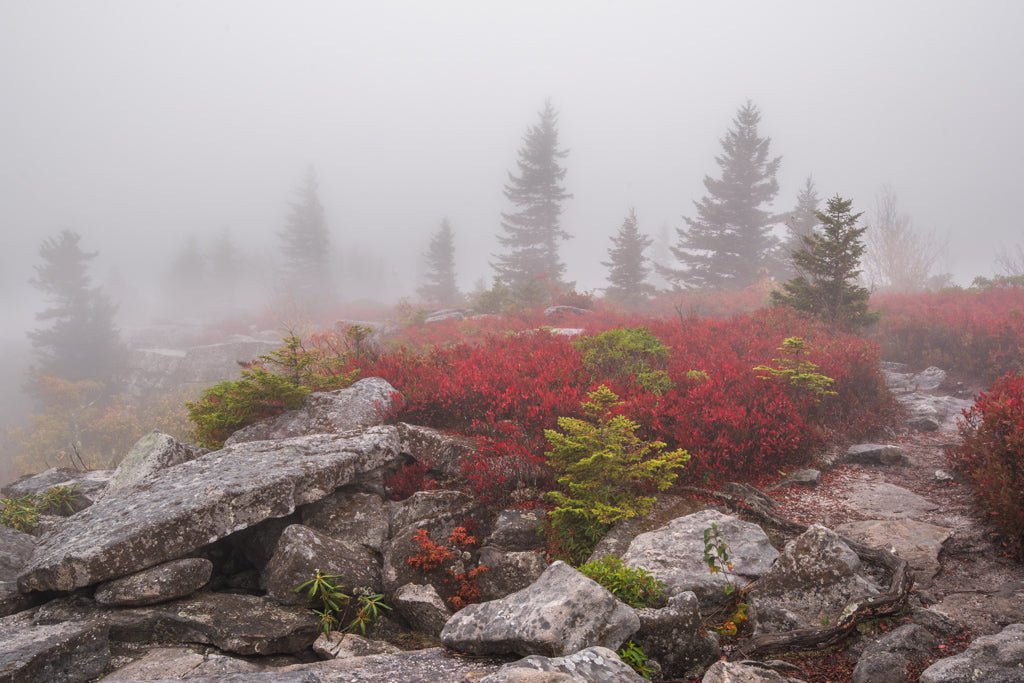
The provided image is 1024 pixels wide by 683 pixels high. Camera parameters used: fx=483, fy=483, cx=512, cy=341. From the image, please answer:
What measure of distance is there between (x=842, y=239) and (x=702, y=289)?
57.2 feet

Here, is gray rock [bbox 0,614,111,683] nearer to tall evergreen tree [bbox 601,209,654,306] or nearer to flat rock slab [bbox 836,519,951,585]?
flat rock slab [bbox 836,519,951,585]

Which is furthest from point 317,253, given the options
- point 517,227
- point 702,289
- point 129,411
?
point 702,289

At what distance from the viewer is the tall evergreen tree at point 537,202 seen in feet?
122

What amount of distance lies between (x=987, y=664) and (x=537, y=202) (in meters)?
37.4

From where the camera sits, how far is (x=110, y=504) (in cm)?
555

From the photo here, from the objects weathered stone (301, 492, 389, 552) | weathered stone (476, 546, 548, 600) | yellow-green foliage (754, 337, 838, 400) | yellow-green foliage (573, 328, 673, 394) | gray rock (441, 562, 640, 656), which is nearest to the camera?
gray rock (441, 562, 640, 656)

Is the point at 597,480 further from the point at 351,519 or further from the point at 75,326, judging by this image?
the point at 75,326

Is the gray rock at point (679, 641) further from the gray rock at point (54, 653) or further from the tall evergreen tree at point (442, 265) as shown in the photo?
the tall evergreen tree at point (442, 265)

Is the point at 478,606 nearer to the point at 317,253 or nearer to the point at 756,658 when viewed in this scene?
the point at 756,658

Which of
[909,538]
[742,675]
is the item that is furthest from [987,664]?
[909,538]

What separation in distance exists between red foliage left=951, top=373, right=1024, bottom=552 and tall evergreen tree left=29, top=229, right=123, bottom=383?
3933 cm

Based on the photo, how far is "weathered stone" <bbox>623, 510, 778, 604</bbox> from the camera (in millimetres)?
4578

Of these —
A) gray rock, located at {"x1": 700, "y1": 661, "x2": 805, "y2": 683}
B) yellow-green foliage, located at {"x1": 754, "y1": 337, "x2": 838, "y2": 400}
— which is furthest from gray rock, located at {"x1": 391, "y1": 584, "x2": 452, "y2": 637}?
yellow-green foliage, located at {"x1": 754, "y1": 337, "x2": 838, "y2": 400}

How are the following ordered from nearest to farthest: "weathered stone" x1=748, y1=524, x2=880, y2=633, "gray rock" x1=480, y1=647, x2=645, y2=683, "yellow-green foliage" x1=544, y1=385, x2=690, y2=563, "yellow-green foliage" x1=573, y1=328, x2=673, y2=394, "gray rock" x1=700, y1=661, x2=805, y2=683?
"gray rock" x1=480, y1=647, x2=645, y2=683
"gray rock" x1=700, y1=661, x2=805, y2=683
"weathered stone" x1=748, y1=524, x2=880, y2=633
"yellow-green foliage" x1=544, y1=385, x2=690, y2=563
"yellow-green foliage" x1=573, y1=328, x2=673, y2=394
